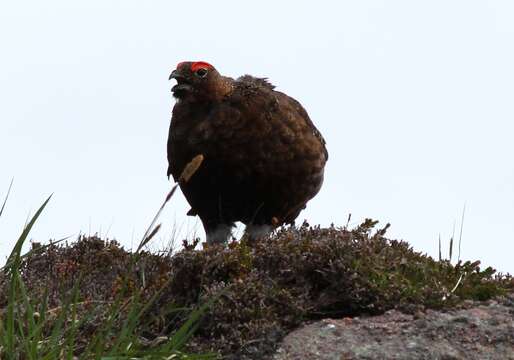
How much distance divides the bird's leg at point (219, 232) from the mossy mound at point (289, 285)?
288 centimetres

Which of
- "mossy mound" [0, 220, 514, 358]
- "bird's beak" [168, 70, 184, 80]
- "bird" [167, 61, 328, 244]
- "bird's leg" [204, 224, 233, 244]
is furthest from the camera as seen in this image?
"bird's leg" [204, 224, 233, 244]

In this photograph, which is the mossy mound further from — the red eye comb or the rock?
the red eye comb

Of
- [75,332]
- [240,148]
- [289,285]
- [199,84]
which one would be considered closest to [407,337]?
[289,285]

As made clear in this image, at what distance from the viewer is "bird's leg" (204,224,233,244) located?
8789mm

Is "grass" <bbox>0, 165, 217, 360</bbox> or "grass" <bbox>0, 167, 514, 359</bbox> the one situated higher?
"grass" <bbox>0, 167, 514, 359</bbox>

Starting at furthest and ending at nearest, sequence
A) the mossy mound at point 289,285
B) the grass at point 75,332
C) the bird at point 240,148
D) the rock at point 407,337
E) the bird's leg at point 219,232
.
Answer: the bird's leg at point 219,232 → the bird at point 240,148 → the mossy mound at point 289,285 → the rock at point 407,337 → the grass at point 75,332

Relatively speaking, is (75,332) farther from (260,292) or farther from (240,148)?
(240,148)

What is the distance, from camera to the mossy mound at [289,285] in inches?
195

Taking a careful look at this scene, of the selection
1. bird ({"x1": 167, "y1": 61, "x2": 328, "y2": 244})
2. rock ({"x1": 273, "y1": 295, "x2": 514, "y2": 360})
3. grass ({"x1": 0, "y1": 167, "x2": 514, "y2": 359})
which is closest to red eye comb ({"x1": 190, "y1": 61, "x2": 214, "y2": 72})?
bird ({"x1": 167, "y1": 61, "x2": 328, "y2": 244})

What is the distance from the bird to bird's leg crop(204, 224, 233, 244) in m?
0.01

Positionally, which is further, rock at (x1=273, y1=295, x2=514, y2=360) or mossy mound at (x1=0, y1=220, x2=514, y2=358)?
mossy mound at (x1=0, y1=220, x2=514, y2=358)

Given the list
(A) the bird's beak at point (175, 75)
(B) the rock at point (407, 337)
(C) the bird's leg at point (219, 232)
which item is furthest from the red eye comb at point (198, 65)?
(B) the rock at point (407, 337)

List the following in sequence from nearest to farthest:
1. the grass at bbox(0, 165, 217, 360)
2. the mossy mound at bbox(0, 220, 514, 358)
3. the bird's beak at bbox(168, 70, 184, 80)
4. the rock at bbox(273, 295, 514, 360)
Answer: the grass at bbox(0, 165, 217, 360) < the rock at bbox(273, 295, 514, 360) < the mossy mound at bbox(0, 220, 514, 358) < the bird's beak at bbox(168, 70, 184, 80)

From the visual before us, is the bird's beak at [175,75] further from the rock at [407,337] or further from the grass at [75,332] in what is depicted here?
the rock at [407,337]
